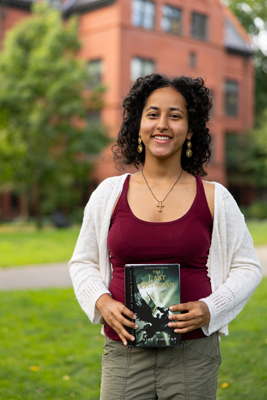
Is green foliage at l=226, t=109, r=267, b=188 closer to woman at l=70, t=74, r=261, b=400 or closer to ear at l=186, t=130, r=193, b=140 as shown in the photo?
ear at l=186, t=130, r=193, b=140

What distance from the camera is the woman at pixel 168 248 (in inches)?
85.4

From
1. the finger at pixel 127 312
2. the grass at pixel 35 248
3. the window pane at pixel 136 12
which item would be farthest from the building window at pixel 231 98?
the finger at pixel 127 312

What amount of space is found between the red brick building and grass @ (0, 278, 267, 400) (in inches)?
604

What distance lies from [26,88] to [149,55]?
9.83 meters

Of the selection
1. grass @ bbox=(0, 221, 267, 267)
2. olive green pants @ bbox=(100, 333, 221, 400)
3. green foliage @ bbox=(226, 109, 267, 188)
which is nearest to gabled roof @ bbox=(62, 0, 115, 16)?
green foliage @ bbox=(226, 109, 267, 188)

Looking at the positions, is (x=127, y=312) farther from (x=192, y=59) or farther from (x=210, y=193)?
(x=192, y=59)

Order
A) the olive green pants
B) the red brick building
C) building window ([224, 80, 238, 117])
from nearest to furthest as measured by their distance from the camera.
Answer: the olive green pants, the red brick building, building window ([224, 80, 238, 117])

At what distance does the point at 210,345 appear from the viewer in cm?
226

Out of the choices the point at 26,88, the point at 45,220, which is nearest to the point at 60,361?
the point at 26,88

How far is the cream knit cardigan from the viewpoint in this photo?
2.26 meters

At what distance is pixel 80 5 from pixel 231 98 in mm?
12014

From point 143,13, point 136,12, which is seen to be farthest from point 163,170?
Result: point 143,13

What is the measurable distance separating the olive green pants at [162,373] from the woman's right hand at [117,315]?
0.15 metres

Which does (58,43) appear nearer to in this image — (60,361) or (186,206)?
(60,361)
